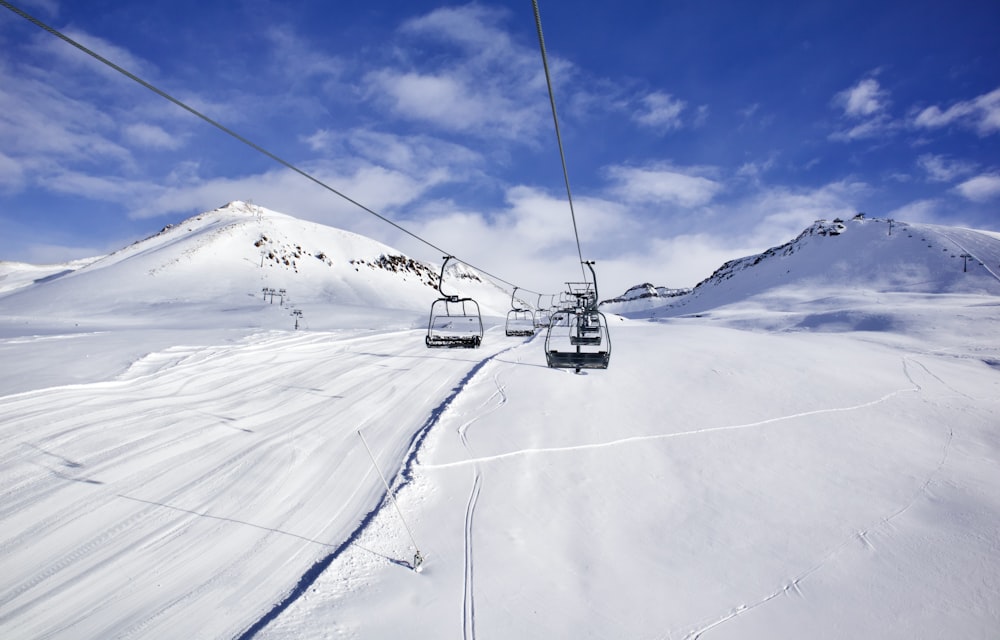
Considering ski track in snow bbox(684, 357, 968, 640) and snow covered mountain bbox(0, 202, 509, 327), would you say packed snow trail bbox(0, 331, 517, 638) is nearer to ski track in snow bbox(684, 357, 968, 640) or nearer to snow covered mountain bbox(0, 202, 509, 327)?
ski track in snow bbox(684, 357, 968, 640)

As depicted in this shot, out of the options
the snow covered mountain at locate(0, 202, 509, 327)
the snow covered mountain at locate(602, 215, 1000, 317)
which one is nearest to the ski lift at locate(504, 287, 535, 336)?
the snow covered mountain at locate(0, 202, 509, 327)

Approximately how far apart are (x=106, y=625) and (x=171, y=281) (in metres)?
59.9

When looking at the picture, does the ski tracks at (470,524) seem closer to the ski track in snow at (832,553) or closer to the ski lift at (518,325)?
the ski track in snow at (832,553)

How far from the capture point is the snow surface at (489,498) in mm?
4555

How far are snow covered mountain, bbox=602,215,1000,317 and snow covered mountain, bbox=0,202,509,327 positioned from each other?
176 ft

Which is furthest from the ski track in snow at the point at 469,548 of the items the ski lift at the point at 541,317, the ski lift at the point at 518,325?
the ski lift at the point at 518,325

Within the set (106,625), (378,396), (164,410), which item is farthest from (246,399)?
(106,625)

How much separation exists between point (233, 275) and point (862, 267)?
93212 mm

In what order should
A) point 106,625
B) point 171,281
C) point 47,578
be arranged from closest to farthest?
point 106,625 → point 47,578 → point 171,281

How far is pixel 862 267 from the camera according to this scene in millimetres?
74125

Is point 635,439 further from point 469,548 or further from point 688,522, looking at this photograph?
point 469,548

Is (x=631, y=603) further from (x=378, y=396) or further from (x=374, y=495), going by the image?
(x=378, y=396)

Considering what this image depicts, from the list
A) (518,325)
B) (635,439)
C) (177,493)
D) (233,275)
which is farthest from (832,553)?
(233,275)

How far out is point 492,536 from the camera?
19.2 feet
